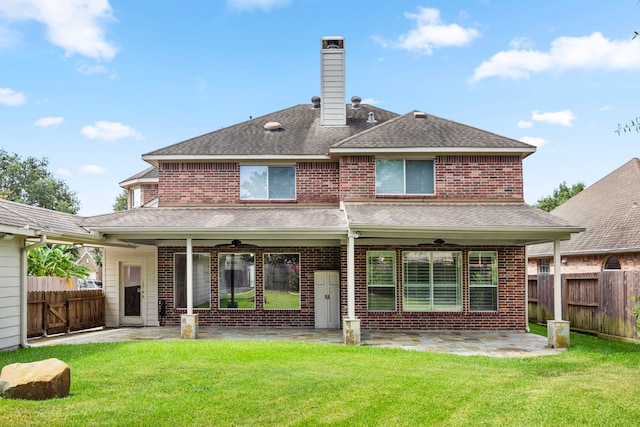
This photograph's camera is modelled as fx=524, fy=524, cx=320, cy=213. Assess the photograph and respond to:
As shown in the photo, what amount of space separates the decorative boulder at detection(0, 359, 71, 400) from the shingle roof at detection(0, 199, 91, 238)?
419 cm

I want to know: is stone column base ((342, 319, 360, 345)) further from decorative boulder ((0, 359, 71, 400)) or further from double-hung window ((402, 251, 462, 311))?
decorative boulder ((0, 359, 71, 400))

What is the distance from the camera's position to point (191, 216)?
1446cm

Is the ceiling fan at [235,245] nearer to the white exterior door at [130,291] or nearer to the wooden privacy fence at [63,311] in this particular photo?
the white exterior door at [130,291]

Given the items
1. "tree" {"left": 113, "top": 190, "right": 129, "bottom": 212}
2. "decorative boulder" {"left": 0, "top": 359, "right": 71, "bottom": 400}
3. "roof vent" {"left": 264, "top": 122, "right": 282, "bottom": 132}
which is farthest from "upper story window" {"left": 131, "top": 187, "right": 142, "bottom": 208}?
"tree" {"left": 113, "top": 190, "right": 129, "bottom": 212}

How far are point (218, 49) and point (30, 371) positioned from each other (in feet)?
54.3

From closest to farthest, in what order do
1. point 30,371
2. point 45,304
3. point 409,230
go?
point 30,371 < point 409,230 < point 45,304

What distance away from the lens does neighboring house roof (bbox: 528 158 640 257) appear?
16766mm

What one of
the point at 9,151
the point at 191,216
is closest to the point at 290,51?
the point at 191,216

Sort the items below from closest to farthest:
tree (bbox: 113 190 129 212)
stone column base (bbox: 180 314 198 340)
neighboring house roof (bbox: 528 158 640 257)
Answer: stone column base (bbox: 180 314 198 340), neighboring house roof (bbox: 528 158 640 257), tree (bbox: 113 190 129 212)

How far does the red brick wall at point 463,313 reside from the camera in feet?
48.8

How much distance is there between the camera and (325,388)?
7719 millimetres

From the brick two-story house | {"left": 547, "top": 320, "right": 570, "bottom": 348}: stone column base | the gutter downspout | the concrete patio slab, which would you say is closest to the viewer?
the gutter downspout

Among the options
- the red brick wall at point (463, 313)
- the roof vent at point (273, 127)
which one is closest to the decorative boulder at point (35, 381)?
the red brick wall at point (463, 313)

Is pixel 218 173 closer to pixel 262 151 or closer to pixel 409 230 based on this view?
pixel 262 151
